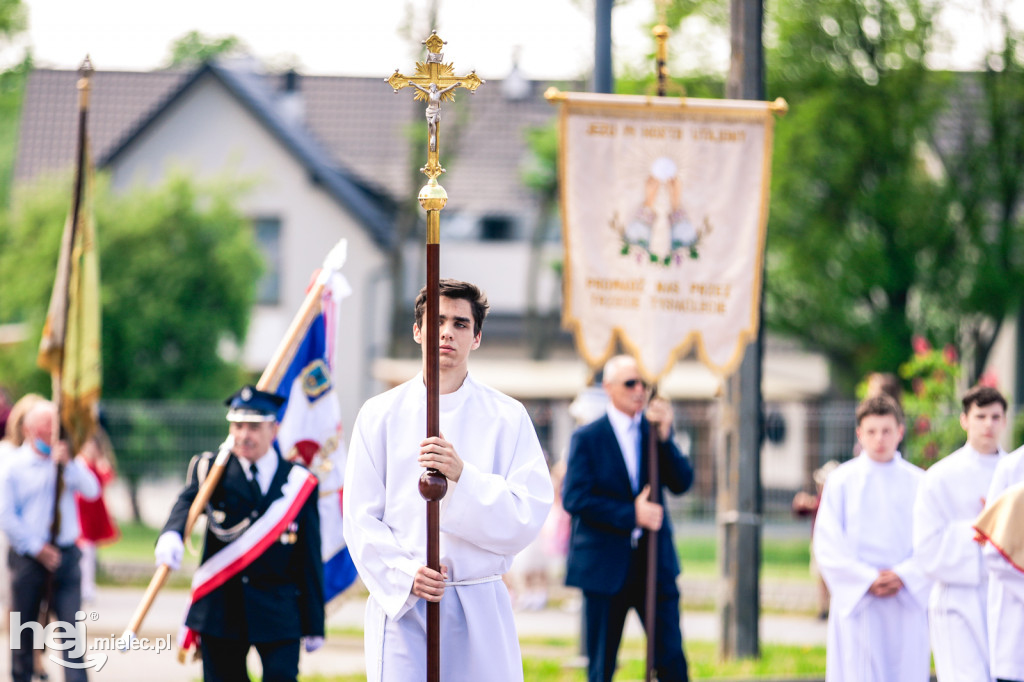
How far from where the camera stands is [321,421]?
A: 7.68 meters

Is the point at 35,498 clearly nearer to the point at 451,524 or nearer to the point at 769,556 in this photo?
the point at 451,524

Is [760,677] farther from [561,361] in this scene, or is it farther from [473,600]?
[561,361]

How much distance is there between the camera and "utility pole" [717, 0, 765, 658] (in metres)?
9.82

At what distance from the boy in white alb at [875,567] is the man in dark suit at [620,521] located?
0.91m

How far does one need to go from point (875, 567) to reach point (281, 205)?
73.4ft

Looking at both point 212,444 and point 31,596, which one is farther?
point 212,444

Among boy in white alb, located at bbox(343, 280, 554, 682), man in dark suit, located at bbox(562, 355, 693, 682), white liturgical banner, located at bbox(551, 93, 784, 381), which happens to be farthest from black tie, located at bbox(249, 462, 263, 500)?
white liturgical banner, located at bbox(551, 93, 784, 381)

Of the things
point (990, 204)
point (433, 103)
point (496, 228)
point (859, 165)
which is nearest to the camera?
point (433, 103)

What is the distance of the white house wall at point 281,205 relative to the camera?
27766mm

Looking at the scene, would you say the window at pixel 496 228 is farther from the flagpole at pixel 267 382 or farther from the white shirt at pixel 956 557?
the white shirt at pixel 956 557

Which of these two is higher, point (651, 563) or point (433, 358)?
point (433, 358)

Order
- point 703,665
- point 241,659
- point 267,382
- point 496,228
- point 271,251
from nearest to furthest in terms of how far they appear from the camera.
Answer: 1. point 241,659
2. point 267,382
3. point 703,665
4. point 271,251
5. point 496,228

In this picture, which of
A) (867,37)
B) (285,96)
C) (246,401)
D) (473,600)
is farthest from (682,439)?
(285,96)

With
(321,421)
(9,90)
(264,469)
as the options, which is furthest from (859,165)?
(9,90)
